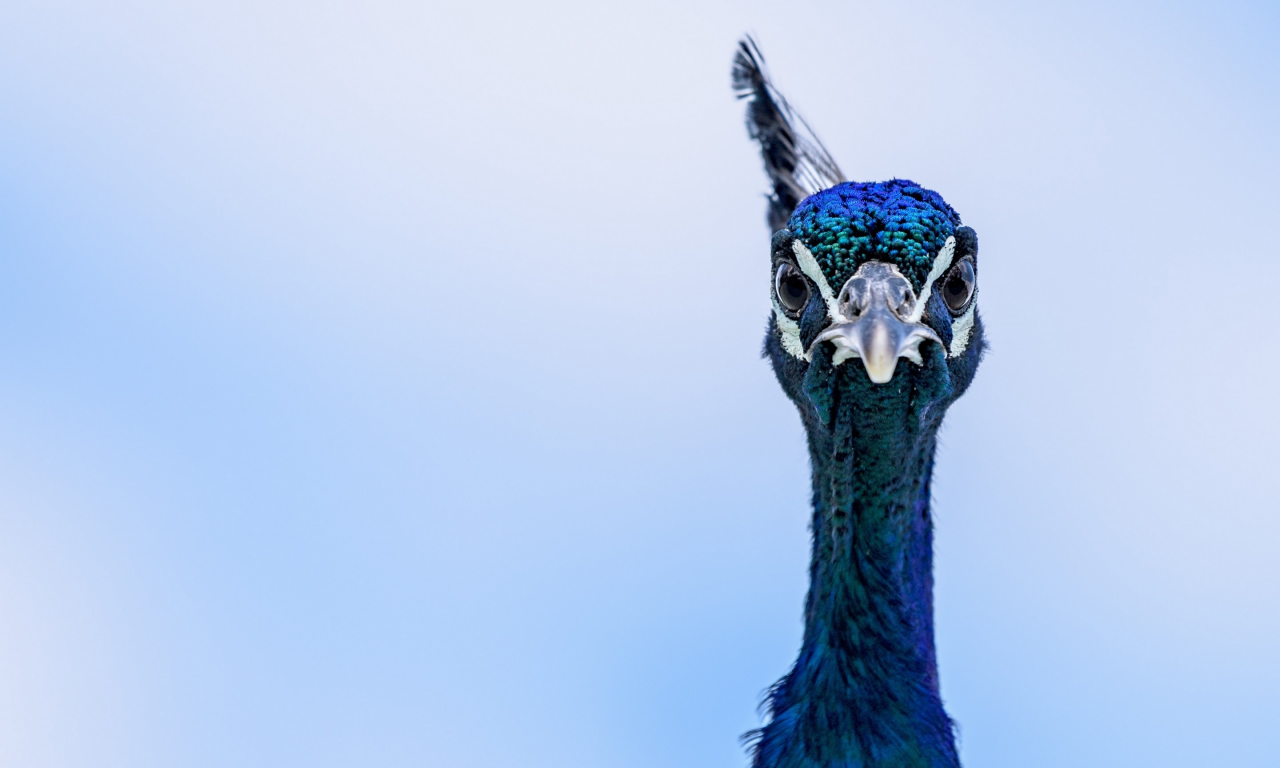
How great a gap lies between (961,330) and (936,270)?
0.13m

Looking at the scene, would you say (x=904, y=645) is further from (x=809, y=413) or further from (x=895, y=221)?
(x=895, y=221)

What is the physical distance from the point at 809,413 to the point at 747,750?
0.53 meters

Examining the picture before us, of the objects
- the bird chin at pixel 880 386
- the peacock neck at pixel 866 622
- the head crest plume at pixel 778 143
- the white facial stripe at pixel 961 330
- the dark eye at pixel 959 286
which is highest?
the head crest plume at pixel 778 143

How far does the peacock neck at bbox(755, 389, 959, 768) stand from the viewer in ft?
4.85

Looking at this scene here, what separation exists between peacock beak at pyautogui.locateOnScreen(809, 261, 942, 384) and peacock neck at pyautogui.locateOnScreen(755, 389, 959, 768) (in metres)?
0.19

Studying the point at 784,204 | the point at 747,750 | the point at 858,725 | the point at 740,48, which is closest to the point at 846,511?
the point at 858,725

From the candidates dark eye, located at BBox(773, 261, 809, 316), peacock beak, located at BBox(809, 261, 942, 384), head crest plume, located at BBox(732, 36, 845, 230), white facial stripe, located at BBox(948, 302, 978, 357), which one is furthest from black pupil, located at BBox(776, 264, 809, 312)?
head crest plume, located at BBox(732, 36, 845, 230)

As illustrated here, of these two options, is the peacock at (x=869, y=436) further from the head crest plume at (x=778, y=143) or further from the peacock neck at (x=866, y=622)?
the head crest plume at (x=778, y=143)

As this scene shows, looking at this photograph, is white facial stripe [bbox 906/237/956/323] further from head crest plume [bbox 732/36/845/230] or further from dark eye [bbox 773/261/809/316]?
head crest plume [bbox 732/36/845/230]

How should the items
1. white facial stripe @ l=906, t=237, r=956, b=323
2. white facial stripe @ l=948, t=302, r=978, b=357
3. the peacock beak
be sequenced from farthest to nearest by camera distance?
white facial stripe @ l=948, t=302, r=978, b=357 < white facial stripe @ l=906, t=237, r=956, b=323 < the peacock beak

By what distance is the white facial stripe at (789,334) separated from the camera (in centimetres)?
144

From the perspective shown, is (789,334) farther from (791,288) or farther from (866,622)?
(866,622)

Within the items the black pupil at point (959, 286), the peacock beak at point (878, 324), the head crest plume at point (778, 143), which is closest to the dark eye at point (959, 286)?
the black pupil at point (959, 286)

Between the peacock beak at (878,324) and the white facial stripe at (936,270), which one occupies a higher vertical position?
the white facial stripe at (936,270)
